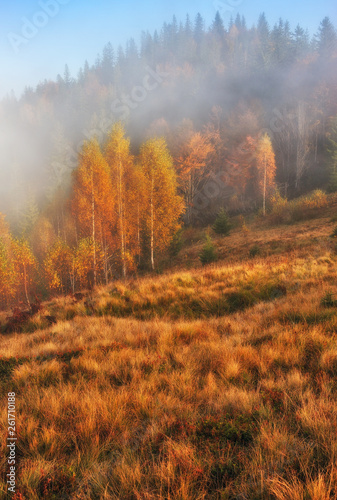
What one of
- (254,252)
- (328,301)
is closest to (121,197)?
(254,252)

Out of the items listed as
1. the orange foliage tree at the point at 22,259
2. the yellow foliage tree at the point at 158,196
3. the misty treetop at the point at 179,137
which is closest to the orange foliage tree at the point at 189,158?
the misty treetop at the point at 179,137

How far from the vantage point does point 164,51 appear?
278 feet

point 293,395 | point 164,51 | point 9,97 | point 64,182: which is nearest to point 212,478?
point 293,395

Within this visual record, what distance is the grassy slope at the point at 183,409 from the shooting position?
1.59m

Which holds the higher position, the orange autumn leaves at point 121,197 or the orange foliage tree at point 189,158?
the orange foliage tree at point 189,158

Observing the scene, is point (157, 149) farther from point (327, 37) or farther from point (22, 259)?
point (327, 37)

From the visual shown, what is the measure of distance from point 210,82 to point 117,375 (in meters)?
71.6

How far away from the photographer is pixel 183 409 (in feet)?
7.78

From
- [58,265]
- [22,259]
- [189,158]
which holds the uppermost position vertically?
[189,158]

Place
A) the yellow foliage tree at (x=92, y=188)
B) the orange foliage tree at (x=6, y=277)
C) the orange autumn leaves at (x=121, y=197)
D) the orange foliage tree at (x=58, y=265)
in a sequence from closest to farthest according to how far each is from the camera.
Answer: the yellow foliage tree at (x=92, y=188), the orange autumn leaves at (x=121, y=197), the orange foliage tree at (x=58, y=265), the orange foliage tree at (x=6, y=277)

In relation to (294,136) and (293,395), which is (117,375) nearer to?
(293,395)

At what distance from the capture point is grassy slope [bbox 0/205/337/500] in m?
1.59

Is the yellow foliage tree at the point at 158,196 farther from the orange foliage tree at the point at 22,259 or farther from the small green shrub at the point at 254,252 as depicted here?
the orange foliage tree at the point at 22,259

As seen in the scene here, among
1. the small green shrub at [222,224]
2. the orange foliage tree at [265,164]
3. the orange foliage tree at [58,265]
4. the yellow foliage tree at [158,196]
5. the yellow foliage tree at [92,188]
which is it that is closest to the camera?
the yellow foliage tree at [92,188]
